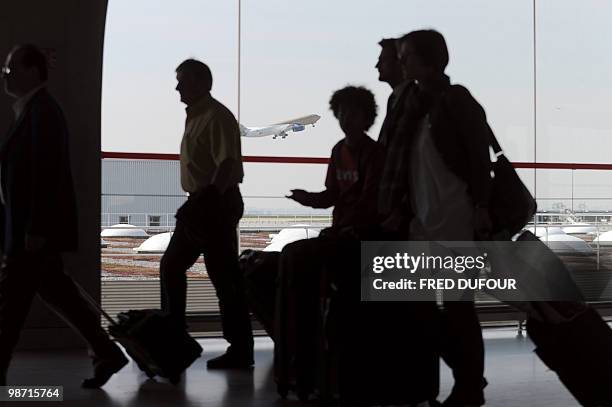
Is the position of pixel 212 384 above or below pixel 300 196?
below

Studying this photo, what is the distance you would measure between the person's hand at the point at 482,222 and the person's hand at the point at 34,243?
1.62 metres

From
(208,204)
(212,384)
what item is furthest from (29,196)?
(212,384)

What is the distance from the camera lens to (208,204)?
4.57 meters

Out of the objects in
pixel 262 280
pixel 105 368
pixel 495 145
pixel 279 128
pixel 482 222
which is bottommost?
pixel 105 368

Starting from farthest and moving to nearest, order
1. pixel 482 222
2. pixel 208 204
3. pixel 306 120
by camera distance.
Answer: pixel 306 120
pixel 208 204
pixel 482 222

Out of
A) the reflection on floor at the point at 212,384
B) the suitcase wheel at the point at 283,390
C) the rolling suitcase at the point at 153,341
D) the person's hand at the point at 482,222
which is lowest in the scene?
the reflection on floor at the point at 212,384

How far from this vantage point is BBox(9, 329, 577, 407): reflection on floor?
3.97m

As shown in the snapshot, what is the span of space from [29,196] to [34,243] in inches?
7.1

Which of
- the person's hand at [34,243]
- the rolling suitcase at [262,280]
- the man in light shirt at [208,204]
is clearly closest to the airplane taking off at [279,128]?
the man in light shirt at [208,204]

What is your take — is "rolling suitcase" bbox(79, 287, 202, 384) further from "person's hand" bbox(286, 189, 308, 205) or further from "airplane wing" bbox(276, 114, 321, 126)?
"airplane wing" bbox(276, 114, 321, 126)

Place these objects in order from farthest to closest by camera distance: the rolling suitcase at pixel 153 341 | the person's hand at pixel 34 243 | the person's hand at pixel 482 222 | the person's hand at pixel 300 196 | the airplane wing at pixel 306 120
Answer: the airplane wing at pixel 306 120, the rolling suitcase at pixel 153 341, the person's hand at pixel 300 196, the person's hand at pixel 34 243, the person's hand at pixel 482 222

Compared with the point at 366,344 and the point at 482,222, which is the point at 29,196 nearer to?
the point at 366,344

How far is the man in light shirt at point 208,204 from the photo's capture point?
4.58m

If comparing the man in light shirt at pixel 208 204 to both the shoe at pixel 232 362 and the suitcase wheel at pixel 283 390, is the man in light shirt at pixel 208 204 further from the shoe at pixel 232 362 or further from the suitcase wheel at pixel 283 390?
the suitcase wheel at pixel 283 390
